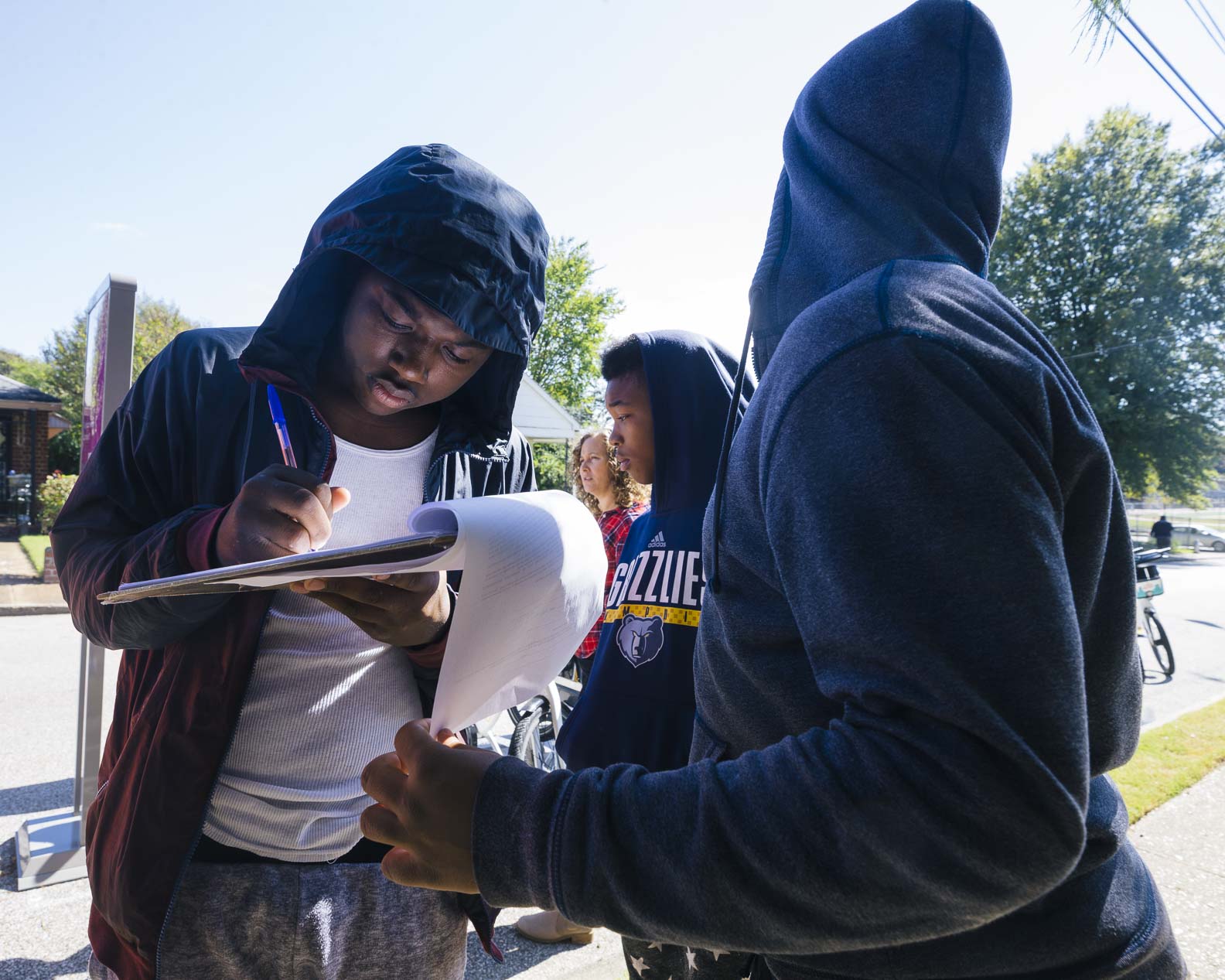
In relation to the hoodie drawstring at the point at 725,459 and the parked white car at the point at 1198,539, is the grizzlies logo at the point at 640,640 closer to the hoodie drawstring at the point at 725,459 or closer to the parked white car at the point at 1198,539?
the hoodie drawstring at the point at 725,459

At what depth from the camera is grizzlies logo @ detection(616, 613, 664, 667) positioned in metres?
1.84

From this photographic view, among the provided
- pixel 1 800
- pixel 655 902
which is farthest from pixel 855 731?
pixel 1 800

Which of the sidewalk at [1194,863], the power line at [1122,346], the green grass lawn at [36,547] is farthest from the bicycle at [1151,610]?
the power line at [1122,346]

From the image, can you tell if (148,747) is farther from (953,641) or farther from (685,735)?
(953,641)

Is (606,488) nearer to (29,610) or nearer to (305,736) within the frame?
(305,736)

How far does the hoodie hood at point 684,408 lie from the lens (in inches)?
81.9

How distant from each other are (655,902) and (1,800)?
17.5 feet

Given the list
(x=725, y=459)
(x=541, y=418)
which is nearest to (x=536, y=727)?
(x=725, y=459)

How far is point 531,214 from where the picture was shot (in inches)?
68.4

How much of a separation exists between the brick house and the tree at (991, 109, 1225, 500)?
108 ft

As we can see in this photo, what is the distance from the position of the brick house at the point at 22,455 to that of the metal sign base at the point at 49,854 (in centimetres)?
2058

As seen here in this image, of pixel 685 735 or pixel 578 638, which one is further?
pixel 685 735

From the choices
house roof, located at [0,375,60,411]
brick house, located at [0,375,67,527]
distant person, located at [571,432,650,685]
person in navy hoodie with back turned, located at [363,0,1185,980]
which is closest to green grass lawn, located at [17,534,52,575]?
brick house, located at [0,375,67,527]

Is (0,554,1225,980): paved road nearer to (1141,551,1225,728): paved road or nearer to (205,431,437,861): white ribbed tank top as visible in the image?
(1141,551,1225,728): paved road
